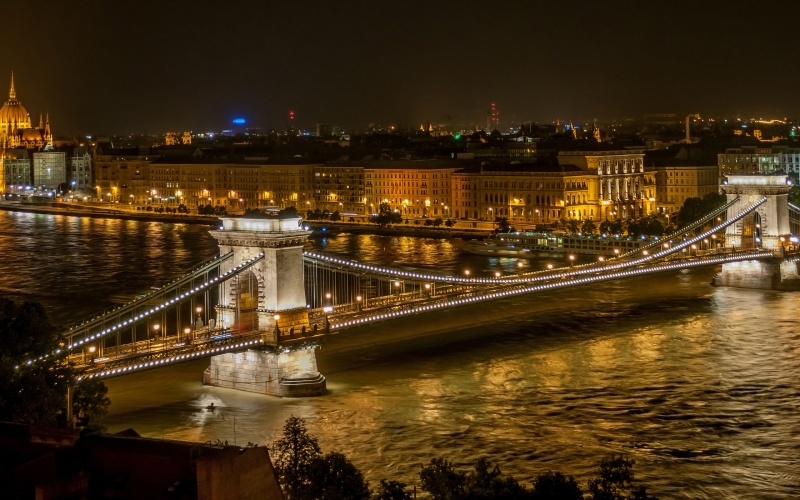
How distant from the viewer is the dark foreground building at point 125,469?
842 cm

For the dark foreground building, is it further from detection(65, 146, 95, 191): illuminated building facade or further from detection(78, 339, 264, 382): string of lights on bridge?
detection(65, 146, 95, 191): illuminated building facade

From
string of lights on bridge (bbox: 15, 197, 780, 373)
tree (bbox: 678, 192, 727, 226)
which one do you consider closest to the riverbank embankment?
tree (bbox: 678, 192, 727, 226)

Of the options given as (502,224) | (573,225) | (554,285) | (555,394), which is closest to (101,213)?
(502,224)

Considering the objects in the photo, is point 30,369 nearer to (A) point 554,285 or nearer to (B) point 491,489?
(B) point 491,489

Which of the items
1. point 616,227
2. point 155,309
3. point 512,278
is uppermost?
point 616,227

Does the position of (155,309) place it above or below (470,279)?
below

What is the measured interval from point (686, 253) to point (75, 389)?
21247 millimetres

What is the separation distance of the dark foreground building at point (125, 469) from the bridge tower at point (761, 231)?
77.5 feet

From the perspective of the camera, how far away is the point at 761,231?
32.8 m

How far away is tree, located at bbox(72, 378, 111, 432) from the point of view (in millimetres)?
14438

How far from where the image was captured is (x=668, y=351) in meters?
21.8

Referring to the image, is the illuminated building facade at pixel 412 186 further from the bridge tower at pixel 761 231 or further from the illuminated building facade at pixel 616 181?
the bridge tower at pixel 761 231

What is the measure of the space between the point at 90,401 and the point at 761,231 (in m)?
22.0

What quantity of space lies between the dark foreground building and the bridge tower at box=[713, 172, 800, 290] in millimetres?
23616
